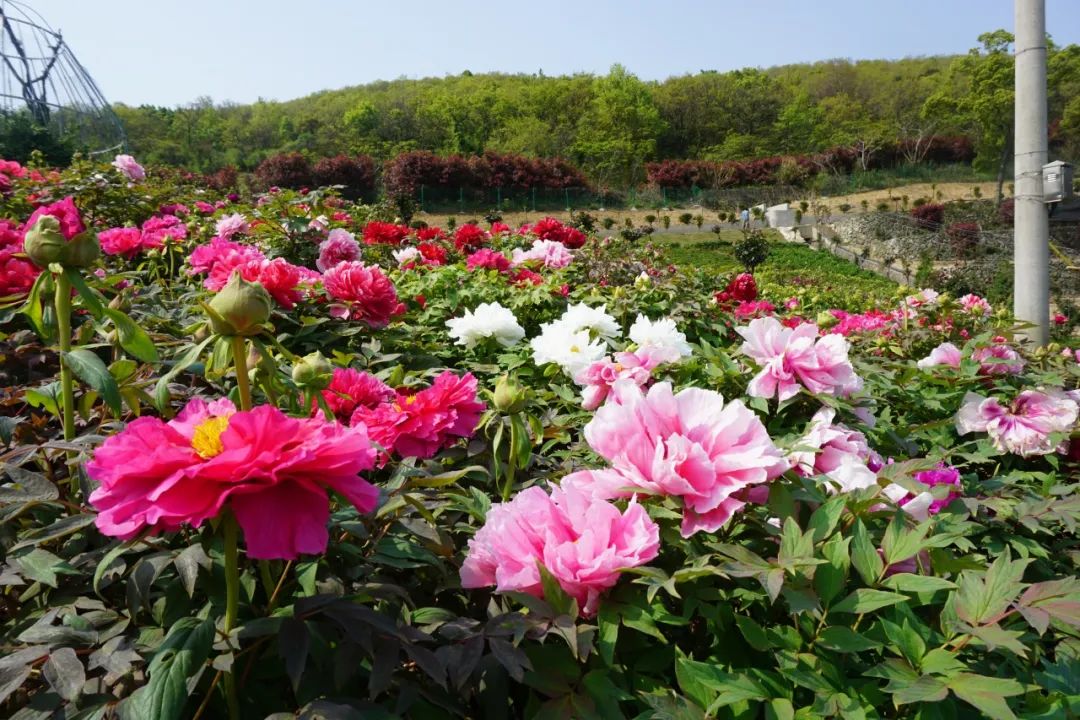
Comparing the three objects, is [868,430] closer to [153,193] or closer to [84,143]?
[153,193]

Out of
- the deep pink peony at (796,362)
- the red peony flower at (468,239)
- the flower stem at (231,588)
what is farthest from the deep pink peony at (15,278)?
the red peony flower at (468,239)

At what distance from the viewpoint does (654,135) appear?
4491cm

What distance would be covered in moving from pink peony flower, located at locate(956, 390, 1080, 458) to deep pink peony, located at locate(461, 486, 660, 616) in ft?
3.39

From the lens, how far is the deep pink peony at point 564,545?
581 millimetres

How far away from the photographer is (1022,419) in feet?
4.29

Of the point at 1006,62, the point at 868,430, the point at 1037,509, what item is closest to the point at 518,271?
the point at 868,430

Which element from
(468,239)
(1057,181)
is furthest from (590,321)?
(1057,181)

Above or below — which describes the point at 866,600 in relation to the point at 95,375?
below

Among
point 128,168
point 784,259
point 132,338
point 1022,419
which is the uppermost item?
point 128,168

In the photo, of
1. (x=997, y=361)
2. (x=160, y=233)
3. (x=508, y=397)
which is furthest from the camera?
(x=160, y=233)

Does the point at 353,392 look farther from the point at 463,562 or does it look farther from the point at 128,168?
the point at 128,168

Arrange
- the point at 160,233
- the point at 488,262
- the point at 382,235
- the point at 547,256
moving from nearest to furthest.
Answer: the point at 160,233
the point at 488,262
the point at 547,256
the point at 382,235

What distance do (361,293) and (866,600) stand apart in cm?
106

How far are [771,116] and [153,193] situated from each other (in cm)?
4894
